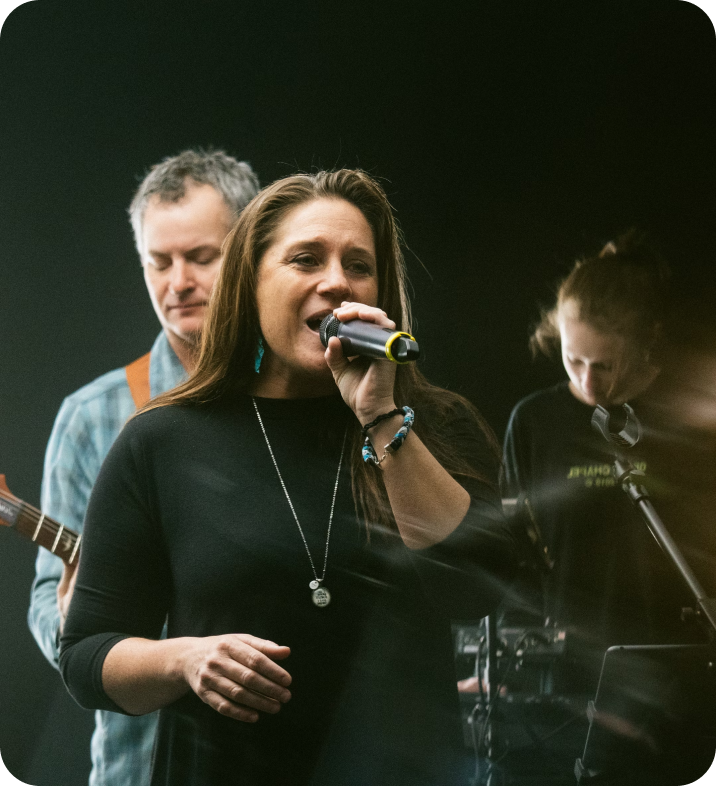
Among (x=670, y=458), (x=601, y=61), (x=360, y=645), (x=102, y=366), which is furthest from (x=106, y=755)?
(x=601, y=61)

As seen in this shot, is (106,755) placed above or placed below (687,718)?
below

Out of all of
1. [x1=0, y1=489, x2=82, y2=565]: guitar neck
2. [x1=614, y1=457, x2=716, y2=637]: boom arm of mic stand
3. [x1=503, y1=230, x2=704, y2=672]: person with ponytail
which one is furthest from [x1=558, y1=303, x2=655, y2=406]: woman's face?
[x1=0, y1=489, x2=82, y2=565]: guitar neck

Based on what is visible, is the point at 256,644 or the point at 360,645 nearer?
the point at 256,644

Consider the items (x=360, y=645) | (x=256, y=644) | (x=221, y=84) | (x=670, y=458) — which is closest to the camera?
(x=256, y=644)

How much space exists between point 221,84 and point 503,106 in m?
0.66

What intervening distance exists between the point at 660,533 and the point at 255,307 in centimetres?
92

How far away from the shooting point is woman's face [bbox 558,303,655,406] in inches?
58.2

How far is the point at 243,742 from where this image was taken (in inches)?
48.3

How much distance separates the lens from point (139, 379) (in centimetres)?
161

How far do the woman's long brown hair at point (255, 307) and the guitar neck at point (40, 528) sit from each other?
1.32 feet

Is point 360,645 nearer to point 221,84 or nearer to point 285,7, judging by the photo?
point 221,84

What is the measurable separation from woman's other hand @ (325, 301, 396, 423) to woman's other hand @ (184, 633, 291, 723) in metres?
0.37

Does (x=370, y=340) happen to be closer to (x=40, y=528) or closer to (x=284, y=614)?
(x=284, y=614)

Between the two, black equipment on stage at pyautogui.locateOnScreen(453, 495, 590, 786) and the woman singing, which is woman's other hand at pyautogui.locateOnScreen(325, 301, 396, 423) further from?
black equipment on stage at pyautogui.locateOnScreen(453, 495, 590, 786)
